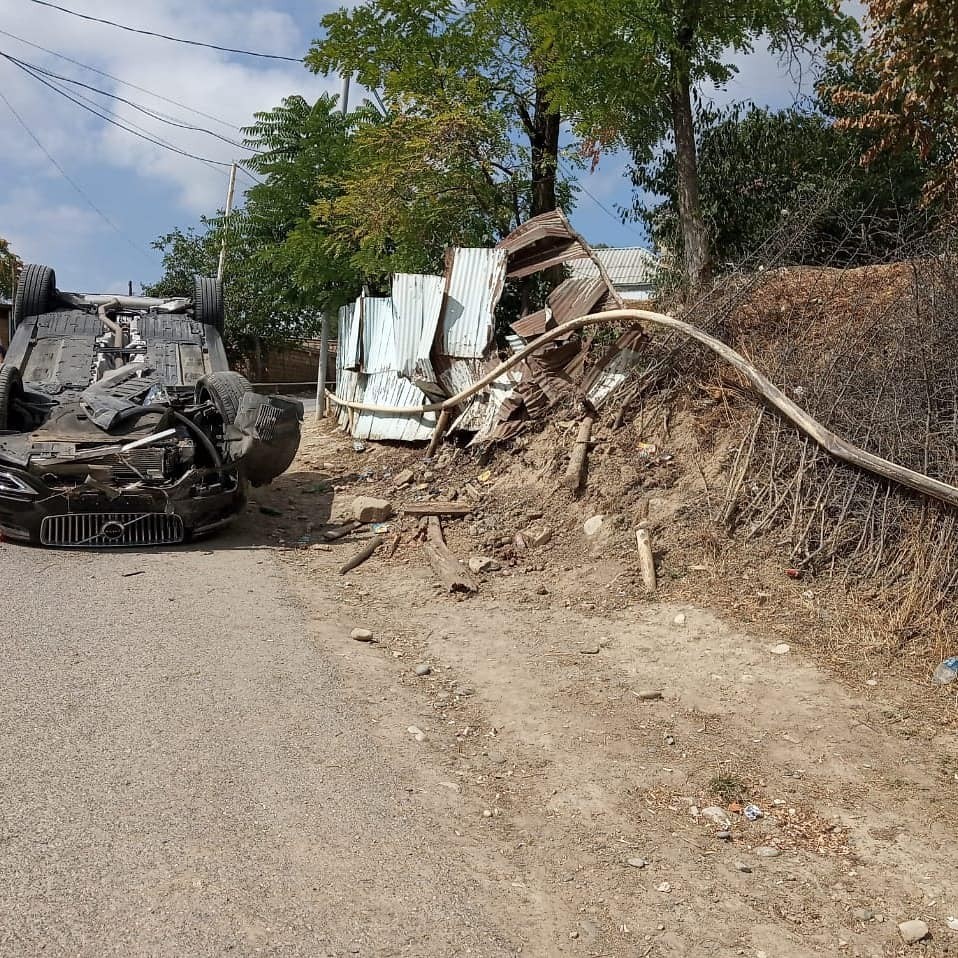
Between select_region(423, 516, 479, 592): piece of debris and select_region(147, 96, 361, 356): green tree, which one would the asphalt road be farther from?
select_region(147, 96, 361, 356): green tree

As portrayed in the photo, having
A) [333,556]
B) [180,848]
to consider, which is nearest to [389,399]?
[333,556]

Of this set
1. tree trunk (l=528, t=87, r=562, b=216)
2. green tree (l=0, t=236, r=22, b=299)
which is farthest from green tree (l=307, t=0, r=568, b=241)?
green tree (l=0, t=236, r=22, b=299)

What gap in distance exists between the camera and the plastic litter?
5383mm

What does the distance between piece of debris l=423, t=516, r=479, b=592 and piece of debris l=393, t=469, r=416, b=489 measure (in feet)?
5.67

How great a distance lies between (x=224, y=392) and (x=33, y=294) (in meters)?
3.57

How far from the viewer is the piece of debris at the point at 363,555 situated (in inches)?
340

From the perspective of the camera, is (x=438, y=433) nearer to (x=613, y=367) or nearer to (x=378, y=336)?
(x=613, y=367)

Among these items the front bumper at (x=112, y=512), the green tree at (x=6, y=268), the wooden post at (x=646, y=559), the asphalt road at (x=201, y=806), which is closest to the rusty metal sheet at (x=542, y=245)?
the wooden post at (x=646, y=559)

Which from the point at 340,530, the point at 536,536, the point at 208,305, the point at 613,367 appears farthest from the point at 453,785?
the point at 208,305

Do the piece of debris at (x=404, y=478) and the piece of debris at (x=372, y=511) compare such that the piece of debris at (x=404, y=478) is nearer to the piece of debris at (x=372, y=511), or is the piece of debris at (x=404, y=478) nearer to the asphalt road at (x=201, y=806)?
the piece of debris at (x=372, y=511)

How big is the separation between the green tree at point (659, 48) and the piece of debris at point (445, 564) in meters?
4.87

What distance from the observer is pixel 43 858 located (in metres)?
3.44

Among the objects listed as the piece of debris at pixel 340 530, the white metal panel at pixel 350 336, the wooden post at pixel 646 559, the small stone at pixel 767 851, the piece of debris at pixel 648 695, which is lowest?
the piece of debris at pixel 340 530

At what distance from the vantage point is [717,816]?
14.0 feet
